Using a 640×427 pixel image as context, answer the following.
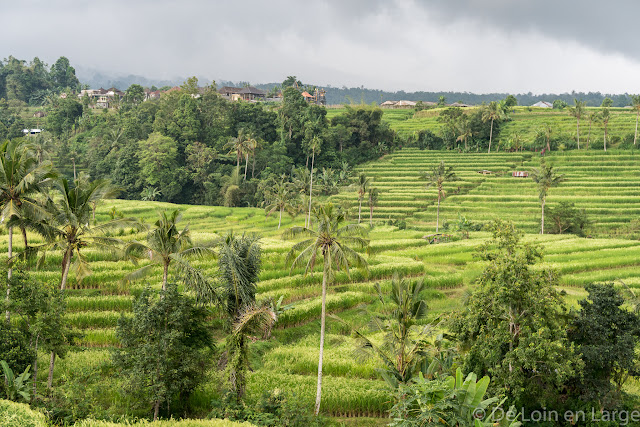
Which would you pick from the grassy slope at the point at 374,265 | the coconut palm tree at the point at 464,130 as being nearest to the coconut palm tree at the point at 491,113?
the coconut palm tree at the point at 464,130

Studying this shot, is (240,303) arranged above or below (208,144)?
below

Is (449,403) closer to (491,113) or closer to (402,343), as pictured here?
(402,343)

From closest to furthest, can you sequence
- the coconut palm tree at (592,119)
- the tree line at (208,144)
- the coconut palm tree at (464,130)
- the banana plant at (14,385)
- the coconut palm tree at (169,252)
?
1. the banana plant at (14,385)
2. the coconut palm tree at (169,252)
3. the tree line at (208,144)
4. the coconut palm tree at (592,119)
5. the coconut palm tree at (464,130)

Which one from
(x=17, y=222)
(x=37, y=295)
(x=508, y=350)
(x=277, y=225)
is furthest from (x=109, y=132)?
(x=508, y=350)

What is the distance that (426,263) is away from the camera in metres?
38.7

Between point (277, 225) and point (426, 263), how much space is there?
67.9ft

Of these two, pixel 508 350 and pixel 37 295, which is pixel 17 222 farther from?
pixel 508 350

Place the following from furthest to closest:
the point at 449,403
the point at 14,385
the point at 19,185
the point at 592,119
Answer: the point at 592,119 < the point at 19,185 < the point at 14,385 < the point at 449,403

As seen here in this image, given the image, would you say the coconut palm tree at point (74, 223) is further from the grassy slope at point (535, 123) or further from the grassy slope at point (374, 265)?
the grassy slope at point (535, 123)

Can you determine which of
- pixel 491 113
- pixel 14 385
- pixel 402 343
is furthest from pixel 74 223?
pixel 491 113

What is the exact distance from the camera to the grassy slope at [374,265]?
63.7 feet

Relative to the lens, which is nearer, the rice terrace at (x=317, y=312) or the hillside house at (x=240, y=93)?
the rice terrace at (x=317, y=312)

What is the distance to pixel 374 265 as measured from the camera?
34.6 meters

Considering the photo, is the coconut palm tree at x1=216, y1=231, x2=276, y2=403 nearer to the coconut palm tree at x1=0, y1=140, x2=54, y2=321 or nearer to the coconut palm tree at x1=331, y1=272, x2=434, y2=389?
the coconut palm tree at x1=331, y1=272, x2=434, y2=389
